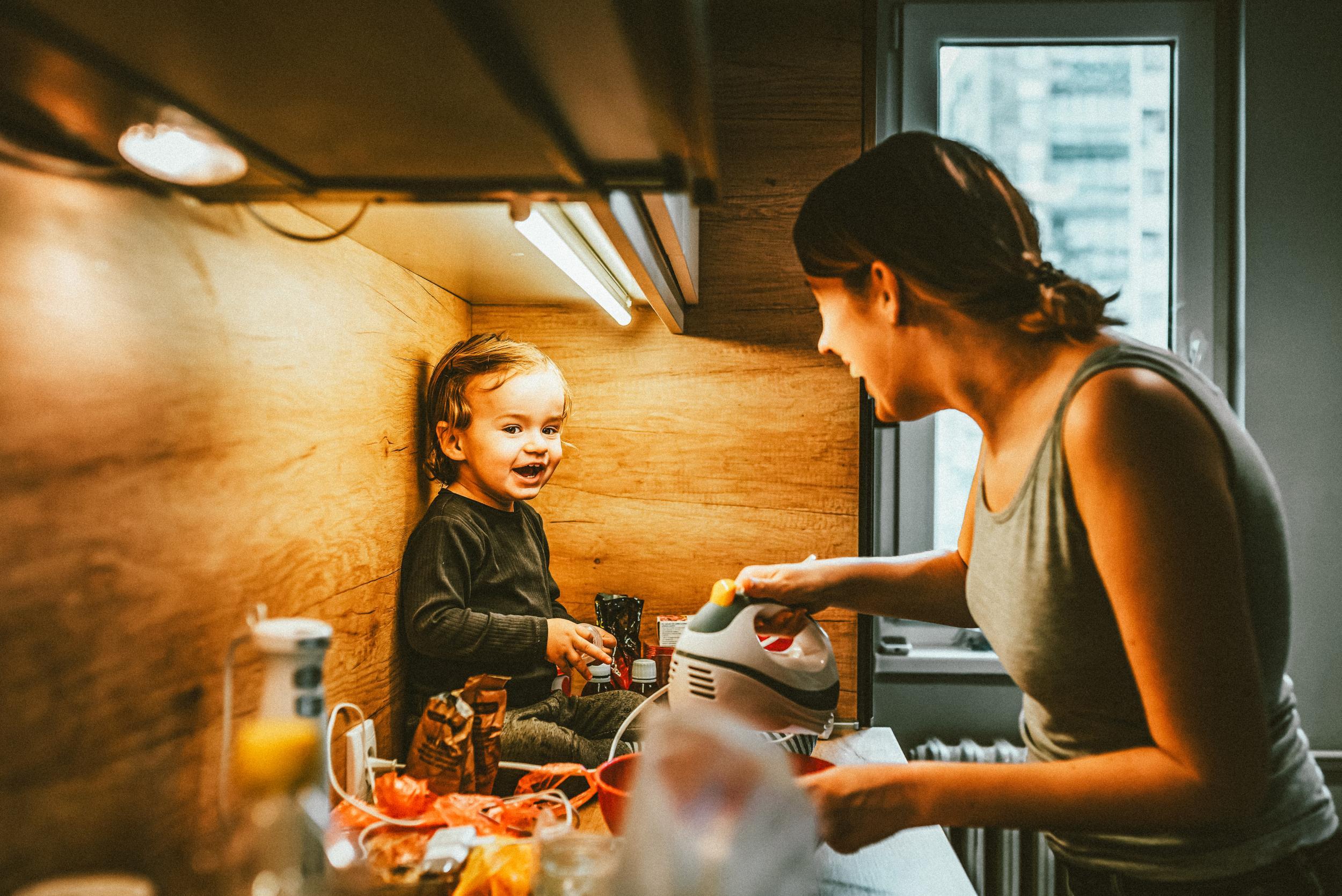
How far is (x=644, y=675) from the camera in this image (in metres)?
1.38

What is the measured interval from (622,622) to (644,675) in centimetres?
13

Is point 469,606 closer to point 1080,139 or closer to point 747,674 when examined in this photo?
point 747,674

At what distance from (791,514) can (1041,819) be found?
37.4 inches

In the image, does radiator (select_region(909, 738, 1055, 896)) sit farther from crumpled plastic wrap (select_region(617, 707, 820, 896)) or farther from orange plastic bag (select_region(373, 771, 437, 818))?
crumpled plastic wrap (select_region(617, 707, 820, 896))

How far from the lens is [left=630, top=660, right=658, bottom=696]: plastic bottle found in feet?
4.54

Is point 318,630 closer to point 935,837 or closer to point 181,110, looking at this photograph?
point 181,110

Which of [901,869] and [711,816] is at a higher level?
[711,816]

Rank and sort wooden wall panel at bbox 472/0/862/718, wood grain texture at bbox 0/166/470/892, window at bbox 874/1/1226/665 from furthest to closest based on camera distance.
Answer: window at bbox 874/1/1226/665
wooden wall panel at bbox 472/0/862/718
wood grain texture at bbox 0/166/470/892

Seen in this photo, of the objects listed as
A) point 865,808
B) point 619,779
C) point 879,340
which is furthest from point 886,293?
point 619,779

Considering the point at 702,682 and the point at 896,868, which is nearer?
the point at 896,868

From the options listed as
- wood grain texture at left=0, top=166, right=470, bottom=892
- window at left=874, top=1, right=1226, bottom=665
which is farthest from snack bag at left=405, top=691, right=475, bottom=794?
window at left=874, top=1, right=1226, bottom=665

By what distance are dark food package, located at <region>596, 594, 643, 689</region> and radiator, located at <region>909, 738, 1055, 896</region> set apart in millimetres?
764

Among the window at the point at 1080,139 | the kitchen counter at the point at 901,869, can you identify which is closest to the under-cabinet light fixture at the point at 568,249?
the kitchen counter at the point at 901,869

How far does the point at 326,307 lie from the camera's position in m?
0.91
